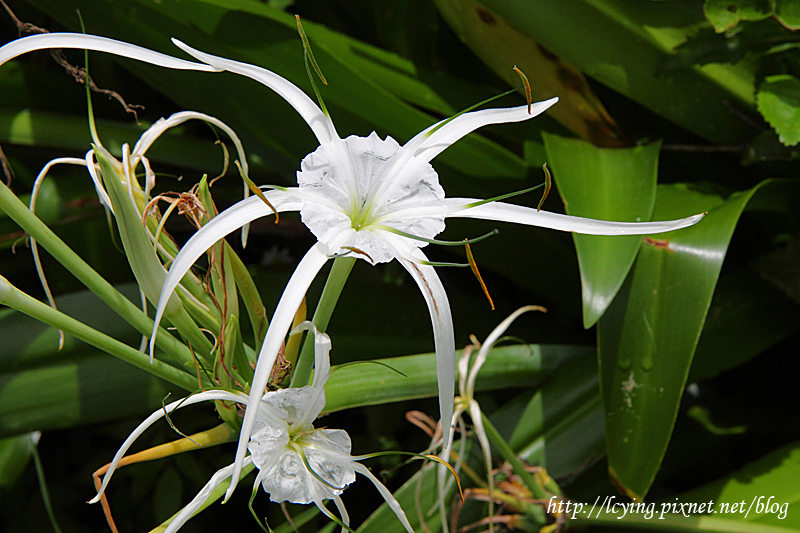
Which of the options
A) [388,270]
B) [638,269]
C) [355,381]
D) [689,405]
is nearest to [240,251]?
[388,270]

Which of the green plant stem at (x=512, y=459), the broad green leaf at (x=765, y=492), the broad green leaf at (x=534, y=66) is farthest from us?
the broad green leaf at (x=534, y=66)

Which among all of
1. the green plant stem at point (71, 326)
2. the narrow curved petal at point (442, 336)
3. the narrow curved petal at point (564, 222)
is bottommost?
the green plant stem at point (71, 326)

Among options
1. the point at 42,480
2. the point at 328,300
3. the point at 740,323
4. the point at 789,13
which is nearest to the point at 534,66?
the point at 789,13

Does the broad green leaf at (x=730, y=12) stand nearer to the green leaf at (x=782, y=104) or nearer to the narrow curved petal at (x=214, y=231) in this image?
the green leaf at (x=782, y=104)

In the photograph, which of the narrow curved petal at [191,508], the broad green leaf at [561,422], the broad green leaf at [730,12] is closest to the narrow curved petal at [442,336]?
the narrow curved petal at [191,508]

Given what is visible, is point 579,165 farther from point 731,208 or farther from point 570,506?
point 570,506

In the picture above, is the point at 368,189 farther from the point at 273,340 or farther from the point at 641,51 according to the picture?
the point at 641,51
